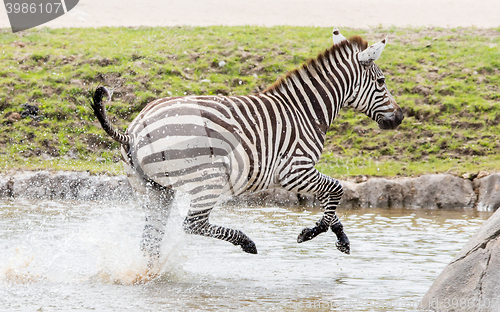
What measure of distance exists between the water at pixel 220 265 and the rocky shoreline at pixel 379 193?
33.6 inches

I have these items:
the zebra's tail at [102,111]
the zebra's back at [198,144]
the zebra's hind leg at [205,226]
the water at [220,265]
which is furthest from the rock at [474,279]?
the zebra's tail at [102,111]

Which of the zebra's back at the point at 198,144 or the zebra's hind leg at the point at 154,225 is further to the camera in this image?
the zebra's hind leg at the point at 154,225

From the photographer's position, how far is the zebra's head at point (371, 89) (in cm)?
579

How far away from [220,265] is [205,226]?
70 cm

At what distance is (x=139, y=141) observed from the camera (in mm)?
4820

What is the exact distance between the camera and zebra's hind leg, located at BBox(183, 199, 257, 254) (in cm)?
498

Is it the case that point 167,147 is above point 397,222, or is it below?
above

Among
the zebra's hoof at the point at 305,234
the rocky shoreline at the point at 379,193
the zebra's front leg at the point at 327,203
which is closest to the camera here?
the zebra's front leg at the point at 327,203

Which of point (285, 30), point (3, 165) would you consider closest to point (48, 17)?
point (285, 30)

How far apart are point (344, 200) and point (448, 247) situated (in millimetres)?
2631

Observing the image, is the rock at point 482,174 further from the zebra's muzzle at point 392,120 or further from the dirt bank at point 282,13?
the dirt bank at point 282,13

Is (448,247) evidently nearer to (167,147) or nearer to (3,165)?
(167,147)

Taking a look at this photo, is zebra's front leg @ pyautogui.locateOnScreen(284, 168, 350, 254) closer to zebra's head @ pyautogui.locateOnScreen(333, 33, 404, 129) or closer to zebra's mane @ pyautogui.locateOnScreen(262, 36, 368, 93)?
zebra's head @ pyautogui.locateOnScreen(333, 33, 404, 129)

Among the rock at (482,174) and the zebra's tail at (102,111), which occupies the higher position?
the zebra's tail at (102,111)
